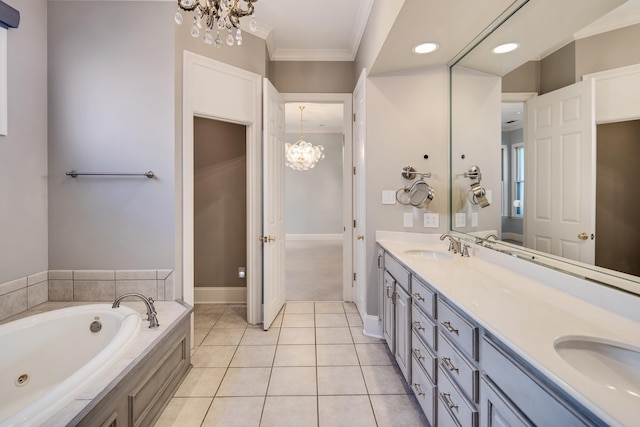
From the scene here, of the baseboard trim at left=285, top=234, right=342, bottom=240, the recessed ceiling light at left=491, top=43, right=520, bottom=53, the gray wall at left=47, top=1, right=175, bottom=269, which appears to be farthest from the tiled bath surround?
the baseboard trim at left=285, top=234, right=342, bottom=240

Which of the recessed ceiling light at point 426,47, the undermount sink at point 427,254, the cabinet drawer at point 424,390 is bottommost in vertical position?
the cabinet drawer at point 424,390

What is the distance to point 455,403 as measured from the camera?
117cm

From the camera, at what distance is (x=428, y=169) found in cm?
247

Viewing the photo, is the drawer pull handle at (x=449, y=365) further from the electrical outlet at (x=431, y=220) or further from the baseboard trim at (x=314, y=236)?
the baseboard trim at (x=314, y=236)

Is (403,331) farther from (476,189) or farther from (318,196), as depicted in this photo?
(318,196)

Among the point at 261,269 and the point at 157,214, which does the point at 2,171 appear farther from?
the point at 261,269

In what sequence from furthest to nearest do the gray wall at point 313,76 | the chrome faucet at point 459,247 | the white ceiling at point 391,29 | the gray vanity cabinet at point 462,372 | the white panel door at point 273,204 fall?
the gray wall at point 313,76 → the white panel door at point 273,204 → the chrome faucet at point 459,247 → the white ceiling at point 391,29 → the gray vanity cabinet at point 462,372

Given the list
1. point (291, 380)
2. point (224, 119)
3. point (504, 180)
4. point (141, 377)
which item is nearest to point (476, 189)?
Result: point (504, 180)

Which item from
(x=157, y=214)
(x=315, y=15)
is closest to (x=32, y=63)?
(x=157, y=214)

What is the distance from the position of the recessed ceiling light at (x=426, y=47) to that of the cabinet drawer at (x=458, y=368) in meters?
1.93

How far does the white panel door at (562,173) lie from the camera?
1.18 meters

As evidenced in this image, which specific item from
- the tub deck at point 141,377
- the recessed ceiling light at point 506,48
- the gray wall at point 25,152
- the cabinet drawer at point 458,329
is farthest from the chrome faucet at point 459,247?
the gray wall at point 25,152

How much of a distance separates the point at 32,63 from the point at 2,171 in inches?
32.5

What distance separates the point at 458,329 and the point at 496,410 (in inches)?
11.5
